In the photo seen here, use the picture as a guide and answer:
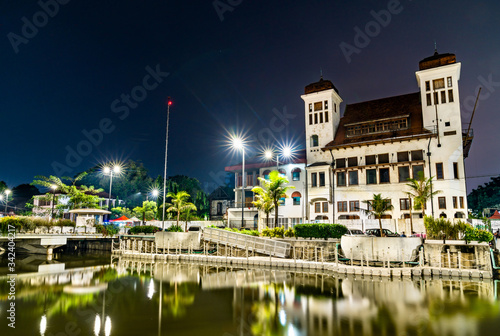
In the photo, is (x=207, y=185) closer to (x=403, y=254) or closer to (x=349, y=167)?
(x=349, y=167)

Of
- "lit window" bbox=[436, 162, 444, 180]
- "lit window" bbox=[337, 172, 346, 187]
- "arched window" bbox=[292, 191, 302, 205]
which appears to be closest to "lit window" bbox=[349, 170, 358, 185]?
"lit window" bbox=[337, 172, 346, 187]

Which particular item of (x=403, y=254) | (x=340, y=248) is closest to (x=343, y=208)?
(x=340, y=248)

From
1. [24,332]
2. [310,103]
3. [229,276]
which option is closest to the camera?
[24,332]

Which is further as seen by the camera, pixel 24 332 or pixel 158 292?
pixel 158 292

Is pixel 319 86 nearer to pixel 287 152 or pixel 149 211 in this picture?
pixel 287 152

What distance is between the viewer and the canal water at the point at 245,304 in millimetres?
11516

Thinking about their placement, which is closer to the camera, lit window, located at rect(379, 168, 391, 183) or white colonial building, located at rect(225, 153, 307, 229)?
lit window, located at rect(379, 168, 391, 183)

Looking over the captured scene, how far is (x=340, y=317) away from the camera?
12992 millimetres

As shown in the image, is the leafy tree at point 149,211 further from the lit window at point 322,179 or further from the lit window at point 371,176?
the lit window at point 371,176

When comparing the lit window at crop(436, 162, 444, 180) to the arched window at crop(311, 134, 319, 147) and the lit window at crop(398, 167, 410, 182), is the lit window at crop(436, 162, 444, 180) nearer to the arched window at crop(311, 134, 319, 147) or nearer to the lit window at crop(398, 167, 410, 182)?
the lit window at crop(398, 167, 410, 182)

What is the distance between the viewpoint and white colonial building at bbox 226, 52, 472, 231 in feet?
119

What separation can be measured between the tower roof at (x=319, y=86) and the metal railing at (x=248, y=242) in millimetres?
24923

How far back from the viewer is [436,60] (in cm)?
3831

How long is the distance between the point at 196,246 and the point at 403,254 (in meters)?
17.6
